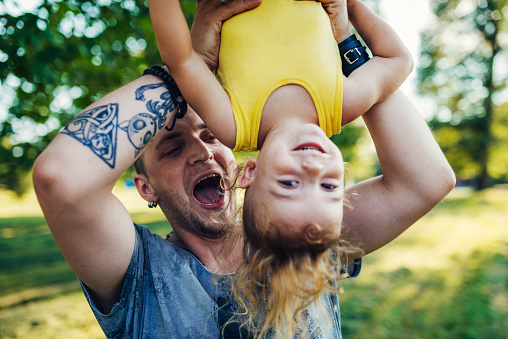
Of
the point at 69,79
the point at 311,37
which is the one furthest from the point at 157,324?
the point at 69,79

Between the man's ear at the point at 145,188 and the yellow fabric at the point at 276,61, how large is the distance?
97 cm

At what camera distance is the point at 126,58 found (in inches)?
223

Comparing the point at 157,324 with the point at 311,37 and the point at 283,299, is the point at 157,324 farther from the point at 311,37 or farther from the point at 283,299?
the point at 311,37

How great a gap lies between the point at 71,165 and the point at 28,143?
526 centimetres

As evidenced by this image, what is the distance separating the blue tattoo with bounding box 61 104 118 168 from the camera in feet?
4.75

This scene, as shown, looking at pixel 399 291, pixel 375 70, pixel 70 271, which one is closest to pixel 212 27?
pixel 375 70

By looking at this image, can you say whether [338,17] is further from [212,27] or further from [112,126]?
[112,126]

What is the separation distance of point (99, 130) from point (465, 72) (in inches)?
955

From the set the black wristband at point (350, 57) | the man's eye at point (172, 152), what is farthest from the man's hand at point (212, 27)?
the man's eye at point (172, 152)

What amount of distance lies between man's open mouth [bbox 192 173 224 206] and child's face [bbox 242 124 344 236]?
799mm

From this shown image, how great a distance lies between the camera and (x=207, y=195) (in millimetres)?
2365

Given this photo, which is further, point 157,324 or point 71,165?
point 157,324

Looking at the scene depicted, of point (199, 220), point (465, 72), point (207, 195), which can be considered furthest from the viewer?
point (465, 72)

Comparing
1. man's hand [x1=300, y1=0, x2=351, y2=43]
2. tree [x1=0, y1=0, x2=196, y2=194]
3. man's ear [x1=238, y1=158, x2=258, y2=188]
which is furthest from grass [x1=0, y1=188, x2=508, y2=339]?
man's hand [x1=300, y1=0, x2=351, y2=43]
